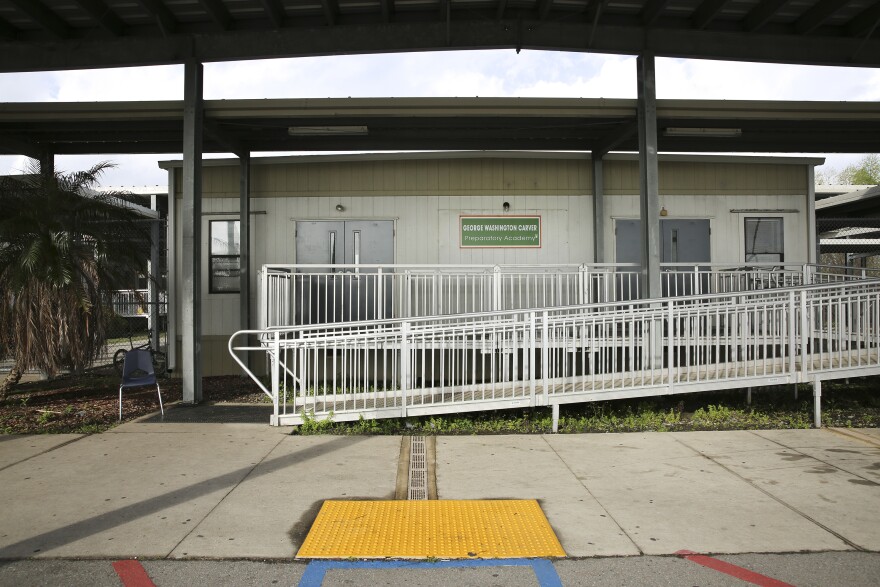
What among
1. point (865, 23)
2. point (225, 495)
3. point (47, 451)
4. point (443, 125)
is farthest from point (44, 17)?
point (865, 23)

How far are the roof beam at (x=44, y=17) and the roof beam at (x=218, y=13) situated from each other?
88.9 inches

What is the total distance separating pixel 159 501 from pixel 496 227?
7.70m

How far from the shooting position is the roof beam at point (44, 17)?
7.95m

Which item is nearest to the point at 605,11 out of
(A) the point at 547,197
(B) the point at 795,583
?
(A) the point at 547,197

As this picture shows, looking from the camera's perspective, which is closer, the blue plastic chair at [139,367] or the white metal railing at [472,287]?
the blue plastic chair at [139,367]

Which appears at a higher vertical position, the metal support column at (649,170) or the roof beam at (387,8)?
the roof beam at (387,8)

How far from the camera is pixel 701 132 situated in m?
Answer: 9.61

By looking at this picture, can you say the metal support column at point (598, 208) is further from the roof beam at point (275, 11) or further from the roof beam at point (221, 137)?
the roof beam at point (221, 137)

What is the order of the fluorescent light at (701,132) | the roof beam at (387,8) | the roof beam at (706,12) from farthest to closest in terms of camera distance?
the fluorescent light at (701,132), the roof beam at (387,8), the roof beam at (706,12)

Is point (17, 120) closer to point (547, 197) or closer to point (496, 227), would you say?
point (496, 227)

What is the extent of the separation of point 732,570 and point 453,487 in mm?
2188

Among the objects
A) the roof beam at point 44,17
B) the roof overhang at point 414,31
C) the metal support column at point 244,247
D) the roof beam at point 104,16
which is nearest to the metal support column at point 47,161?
the roof overhang at point 414,31

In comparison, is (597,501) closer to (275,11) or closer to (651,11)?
(651,11)

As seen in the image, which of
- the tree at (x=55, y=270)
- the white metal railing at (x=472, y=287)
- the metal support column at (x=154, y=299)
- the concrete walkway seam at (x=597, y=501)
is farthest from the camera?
the metal support column at (x=154, y=299)
